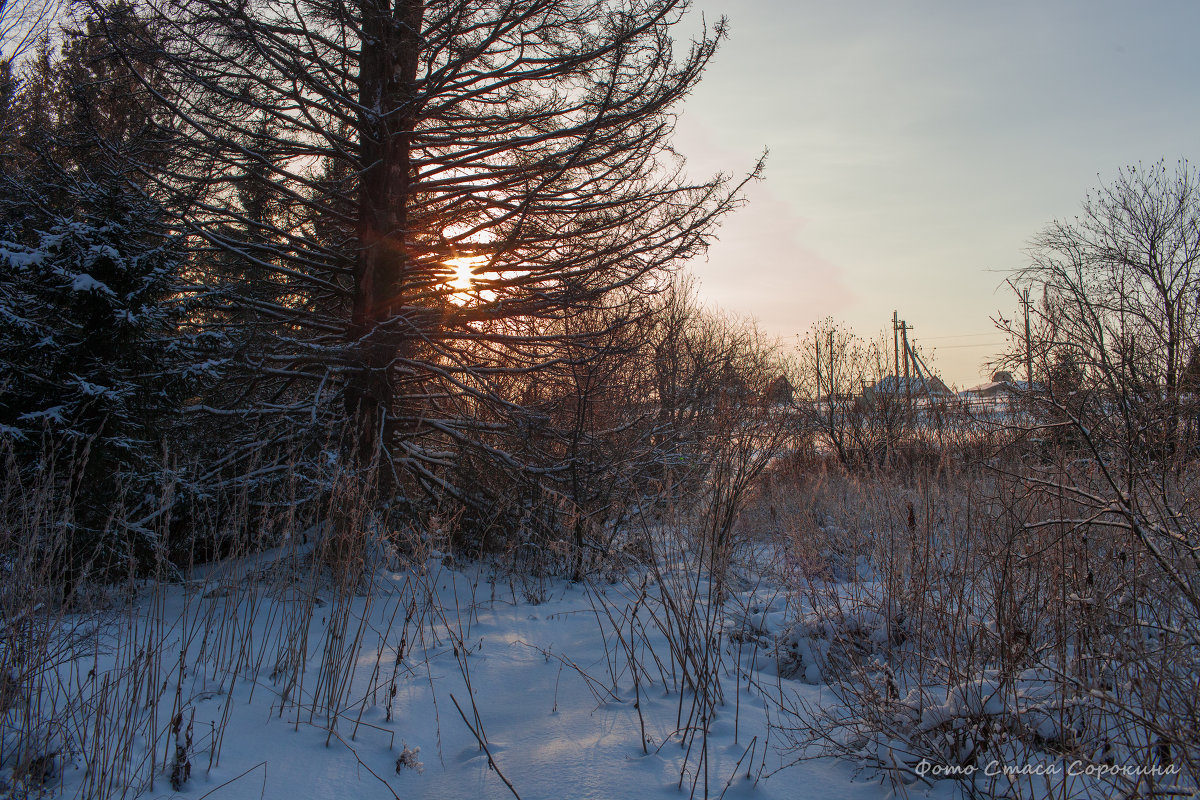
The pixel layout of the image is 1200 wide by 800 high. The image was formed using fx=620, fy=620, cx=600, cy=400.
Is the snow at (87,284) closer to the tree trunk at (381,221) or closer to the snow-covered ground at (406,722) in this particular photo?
the tree trunk at (381,221)

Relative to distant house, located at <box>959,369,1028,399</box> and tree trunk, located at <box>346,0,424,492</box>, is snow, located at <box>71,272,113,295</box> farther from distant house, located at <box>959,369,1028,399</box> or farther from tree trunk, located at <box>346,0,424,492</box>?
distant house, located at <box>959,369,1028,399</box>

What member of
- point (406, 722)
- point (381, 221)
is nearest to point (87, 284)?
point (381, 221)

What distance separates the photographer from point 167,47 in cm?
504

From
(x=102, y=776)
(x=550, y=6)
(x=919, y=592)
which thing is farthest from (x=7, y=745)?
(x=550, y=6)

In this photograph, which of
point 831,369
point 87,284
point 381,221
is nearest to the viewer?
point 87,284

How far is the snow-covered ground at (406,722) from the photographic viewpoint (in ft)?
7.39

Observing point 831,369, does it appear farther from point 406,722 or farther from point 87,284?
point 87,284

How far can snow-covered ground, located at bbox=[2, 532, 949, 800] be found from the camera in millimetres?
2254

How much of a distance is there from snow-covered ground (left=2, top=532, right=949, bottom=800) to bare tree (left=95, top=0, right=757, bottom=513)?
2185 millimetres

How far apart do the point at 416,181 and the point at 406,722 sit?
498 cm

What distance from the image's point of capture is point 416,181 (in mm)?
A: 6145

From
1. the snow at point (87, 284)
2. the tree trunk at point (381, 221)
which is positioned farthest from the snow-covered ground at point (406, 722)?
the snow at point (87, 284)

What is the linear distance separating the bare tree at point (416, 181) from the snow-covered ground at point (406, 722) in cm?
219

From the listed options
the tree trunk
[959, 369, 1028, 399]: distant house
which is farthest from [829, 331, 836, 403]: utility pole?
the tree trunk
